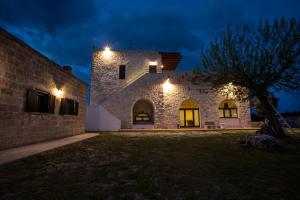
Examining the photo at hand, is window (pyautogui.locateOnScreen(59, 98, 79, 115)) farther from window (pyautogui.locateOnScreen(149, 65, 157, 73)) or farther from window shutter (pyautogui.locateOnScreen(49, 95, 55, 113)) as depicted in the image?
window (pyautogui.locateOnScreen(149, 65, 157, 73))

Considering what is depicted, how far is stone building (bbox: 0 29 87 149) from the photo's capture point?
4953 millimetres

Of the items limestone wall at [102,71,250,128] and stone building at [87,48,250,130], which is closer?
stone building at [87,48,250,130]

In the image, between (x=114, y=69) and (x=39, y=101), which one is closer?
(x=39, y=101)

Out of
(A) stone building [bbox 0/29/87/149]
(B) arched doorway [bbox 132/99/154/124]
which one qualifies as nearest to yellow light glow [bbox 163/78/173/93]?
(B) arched doorway [bbox 132/99/154/124]

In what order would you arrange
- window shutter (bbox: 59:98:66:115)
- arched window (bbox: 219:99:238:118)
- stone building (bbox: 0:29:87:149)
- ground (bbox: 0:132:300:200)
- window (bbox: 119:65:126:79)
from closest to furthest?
ground (bbox: 0:132:300:200)
stone building (bbox: 0:29:87:149)
window shutter (bbox: 59:98:66:115)
arched window (bbox: 219:99:238:118)
window (bbox: 119:65:126:79)

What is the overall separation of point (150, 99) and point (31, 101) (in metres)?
10.6

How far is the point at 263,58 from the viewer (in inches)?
298

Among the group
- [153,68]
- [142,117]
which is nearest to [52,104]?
[142,117]

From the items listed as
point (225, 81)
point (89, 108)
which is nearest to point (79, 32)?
point (89, 108)

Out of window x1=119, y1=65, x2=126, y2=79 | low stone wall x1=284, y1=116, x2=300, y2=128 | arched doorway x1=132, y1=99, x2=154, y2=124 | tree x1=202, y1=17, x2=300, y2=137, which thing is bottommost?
low stone wall x1=284, y1=116, x2=300, y2=128

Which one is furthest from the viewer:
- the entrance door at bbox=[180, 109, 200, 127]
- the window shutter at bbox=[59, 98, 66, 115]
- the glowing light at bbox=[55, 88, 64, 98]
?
the entrance door at bbox=[180, 109, 200, 127]

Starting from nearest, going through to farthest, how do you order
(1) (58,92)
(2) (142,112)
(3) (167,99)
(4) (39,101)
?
(4) (39,101) < (1) (58,92) < (3) (167,99) < (2) (142,112)

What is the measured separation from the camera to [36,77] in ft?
20.9

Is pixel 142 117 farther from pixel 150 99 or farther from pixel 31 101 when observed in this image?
pixel 31 101
